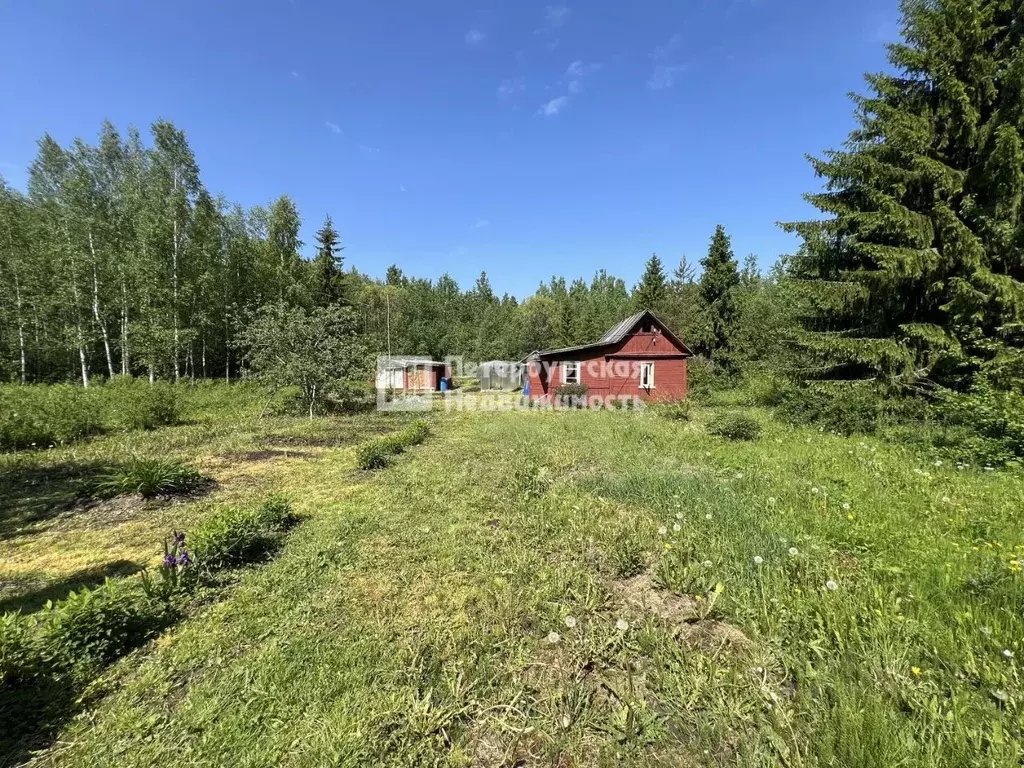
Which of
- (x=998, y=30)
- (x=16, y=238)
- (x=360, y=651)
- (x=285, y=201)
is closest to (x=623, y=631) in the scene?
(x=360, y=651)

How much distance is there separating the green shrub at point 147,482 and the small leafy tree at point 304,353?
8770 millimetres

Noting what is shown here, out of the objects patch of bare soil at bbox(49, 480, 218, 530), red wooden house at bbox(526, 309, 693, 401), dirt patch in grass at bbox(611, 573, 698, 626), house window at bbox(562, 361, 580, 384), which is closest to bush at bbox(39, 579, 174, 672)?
patch of bare soil at bbox(49, 480, 218, 530)

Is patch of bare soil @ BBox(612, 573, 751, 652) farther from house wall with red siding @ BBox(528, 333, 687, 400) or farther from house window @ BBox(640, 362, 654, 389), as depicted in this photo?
house window @ BBox(640, 362, 654, 389)

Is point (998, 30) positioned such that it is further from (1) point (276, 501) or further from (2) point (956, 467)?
(1) point (276, 501)

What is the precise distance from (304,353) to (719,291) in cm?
2530

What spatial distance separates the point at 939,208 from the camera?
30.5 feet

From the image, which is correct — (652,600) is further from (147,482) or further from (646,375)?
(646,375)

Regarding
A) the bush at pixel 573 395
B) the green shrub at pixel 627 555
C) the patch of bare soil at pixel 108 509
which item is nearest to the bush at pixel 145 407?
the patch of bare soil at pixel 108 509

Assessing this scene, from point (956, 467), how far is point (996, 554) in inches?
154

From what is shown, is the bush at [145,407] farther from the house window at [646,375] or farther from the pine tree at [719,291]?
the pine tree at [719,291]

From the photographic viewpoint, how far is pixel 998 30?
29.8ft

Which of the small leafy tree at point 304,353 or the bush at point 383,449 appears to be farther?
the small leafy tree at point 304,353

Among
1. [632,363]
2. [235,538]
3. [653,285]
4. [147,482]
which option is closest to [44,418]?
[147,482]

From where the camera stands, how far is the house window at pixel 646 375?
2103 cm
